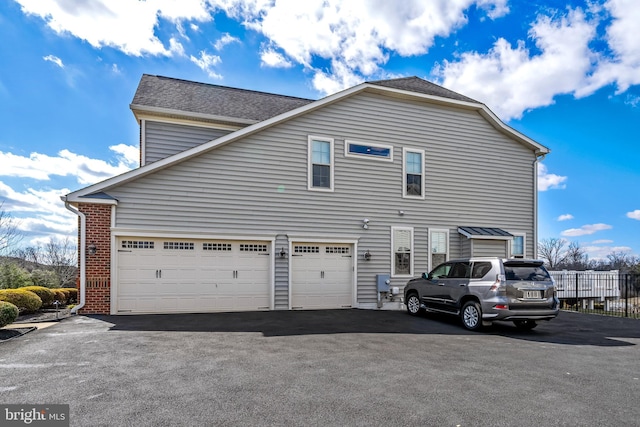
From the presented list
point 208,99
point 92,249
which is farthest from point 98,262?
point 208,99

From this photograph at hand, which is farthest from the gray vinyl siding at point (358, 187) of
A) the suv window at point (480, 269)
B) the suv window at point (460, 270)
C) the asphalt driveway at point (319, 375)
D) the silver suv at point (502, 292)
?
the suv window at point (480, 269)

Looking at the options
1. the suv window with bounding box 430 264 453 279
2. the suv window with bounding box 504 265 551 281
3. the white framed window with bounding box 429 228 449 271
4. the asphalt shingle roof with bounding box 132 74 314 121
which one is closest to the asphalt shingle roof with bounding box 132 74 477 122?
the asphalt shingle roof with bounding box 132 74 314 121

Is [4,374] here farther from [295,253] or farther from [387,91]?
[387,91]

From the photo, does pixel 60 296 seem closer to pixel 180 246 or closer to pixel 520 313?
pixel 180 246

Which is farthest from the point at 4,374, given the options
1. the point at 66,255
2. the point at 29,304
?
the point at 66,255

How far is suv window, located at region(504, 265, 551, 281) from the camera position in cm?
865

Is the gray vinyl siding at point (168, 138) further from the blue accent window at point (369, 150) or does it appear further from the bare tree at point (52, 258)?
the bare tree at point (52, 258)

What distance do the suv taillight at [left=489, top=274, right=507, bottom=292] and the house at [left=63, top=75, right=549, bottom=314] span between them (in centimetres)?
463

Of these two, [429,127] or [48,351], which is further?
[429,127]

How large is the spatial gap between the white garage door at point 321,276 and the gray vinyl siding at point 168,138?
519 cm

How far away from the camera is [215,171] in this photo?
11.4 metres

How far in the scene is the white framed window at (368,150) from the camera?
13.0 meters

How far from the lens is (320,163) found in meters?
12.6

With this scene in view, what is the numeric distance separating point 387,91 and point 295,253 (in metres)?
6.38
